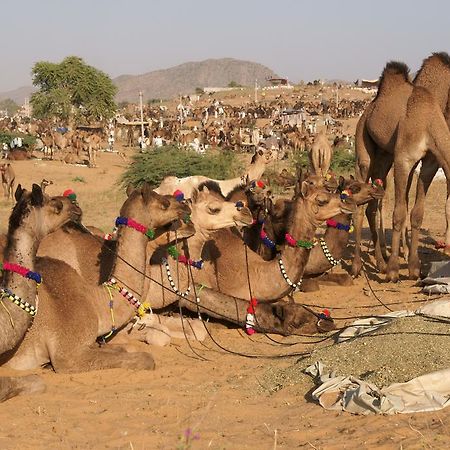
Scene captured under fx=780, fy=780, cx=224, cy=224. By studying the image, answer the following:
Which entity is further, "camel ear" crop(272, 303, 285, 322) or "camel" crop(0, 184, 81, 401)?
"camel ear" crop(272, 303, 285, 322)

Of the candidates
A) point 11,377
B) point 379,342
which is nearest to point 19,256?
point 11,377

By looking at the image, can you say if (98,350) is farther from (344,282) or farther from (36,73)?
(36,73)

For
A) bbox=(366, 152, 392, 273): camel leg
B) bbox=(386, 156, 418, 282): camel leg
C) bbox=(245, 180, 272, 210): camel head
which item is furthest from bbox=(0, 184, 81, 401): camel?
bbox=(366, 152, 392, 273): camel leg

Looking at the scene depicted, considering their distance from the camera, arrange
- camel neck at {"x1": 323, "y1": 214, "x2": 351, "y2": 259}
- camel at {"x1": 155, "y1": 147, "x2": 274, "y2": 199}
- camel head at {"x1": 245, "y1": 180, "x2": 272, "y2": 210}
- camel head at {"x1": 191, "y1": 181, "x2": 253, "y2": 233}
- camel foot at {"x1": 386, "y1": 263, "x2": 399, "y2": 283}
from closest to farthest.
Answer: camel head at {"x1": 191, "y1": 181, "x2": 253, "y2": 233}, camel head at {"x1": 245, "y1": 180, "x2": 272, "y2": 210}, camel neck at {"x1": 323, "y1": 214, "x2": 351, "y2": 259}, camel at {"x1": 155, "y1": 147, "x2": 274, "y2": 199}, camel foot at {"x1": 386, "y1": 263, "x2": 399, "y2": 283}

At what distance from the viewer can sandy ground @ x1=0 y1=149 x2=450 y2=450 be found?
5000 millimetres

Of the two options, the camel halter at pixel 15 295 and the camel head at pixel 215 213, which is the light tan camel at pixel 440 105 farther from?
the camel halter at pixel 15 295

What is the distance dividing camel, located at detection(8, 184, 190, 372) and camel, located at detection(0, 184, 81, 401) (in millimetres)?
396

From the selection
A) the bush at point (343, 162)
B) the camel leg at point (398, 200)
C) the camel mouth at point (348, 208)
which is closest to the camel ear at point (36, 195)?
the camel mouth at point (348, 208)

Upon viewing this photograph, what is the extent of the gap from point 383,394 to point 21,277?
2.91m

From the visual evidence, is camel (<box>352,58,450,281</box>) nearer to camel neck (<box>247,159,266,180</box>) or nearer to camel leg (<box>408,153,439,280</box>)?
camel leg (<box>408,153,439,280</box>)

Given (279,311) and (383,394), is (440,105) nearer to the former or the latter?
(279,311)

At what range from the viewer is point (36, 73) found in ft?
209

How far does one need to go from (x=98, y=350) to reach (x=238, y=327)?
2198 millimetres

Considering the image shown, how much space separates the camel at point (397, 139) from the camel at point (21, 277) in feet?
19.1
